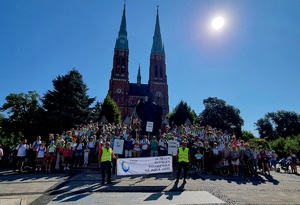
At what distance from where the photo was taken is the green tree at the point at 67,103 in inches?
1038

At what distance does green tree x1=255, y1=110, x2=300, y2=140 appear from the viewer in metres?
66.0

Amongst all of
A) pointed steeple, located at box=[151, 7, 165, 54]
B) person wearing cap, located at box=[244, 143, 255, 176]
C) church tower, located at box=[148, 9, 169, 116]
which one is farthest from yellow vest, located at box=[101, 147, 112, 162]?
pointed steeple, located at box=[151, 7, 165, 54]

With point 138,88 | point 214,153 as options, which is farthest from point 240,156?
point 138,88

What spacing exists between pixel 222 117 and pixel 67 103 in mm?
45123

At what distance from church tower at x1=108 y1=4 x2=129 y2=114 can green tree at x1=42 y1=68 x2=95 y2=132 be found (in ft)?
118

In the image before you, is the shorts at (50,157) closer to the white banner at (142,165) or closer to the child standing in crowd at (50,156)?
the child standing in crowd at (50,156)

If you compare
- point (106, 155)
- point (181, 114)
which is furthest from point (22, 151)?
point (181, 114)

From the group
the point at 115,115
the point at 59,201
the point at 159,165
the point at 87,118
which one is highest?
the point at 115,115

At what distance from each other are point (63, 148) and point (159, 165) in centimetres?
609

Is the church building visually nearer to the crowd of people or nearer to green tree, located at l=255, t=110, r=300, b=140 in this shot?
green tree, located at l=255, t=110, r=300, b=140

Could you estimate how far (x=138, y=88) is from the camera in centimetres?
7844

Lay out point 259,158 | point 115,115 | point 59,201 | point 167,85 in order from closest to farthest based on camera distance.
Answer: point 59,201, point 259,158, point 115,115, point 167,85

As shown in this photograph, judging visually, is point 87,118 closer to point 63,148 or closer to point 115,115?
point 63,148

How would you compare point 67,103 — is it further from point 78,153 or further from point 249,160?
point 249,160
